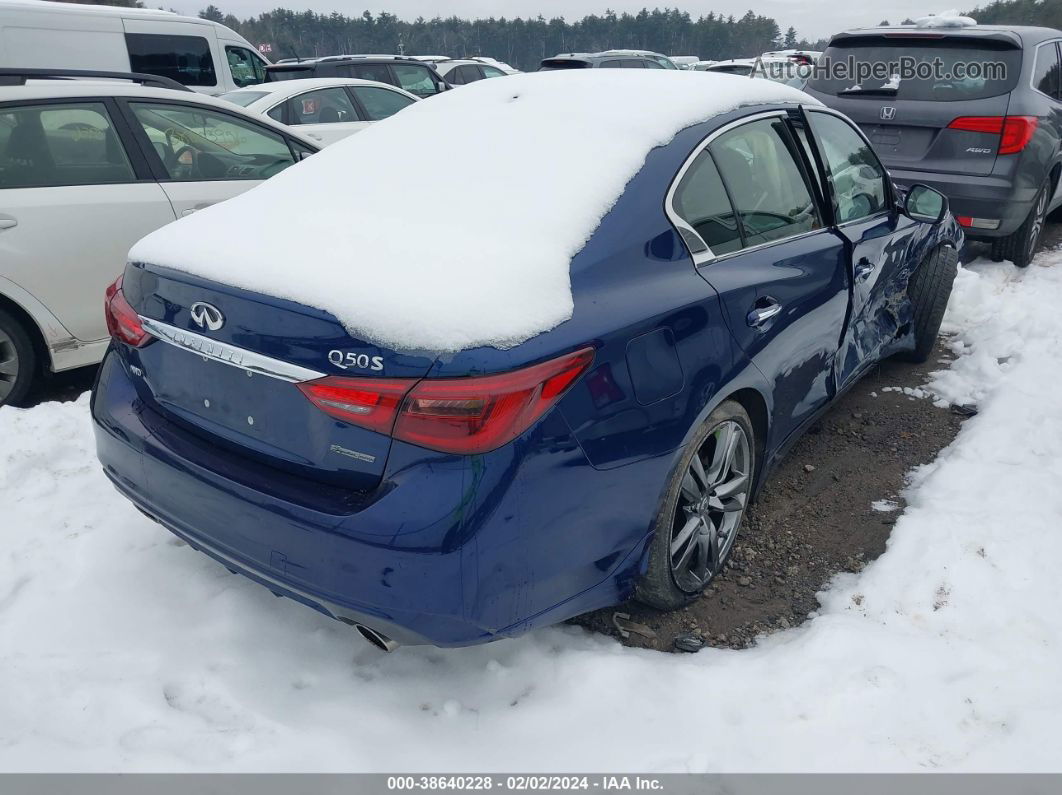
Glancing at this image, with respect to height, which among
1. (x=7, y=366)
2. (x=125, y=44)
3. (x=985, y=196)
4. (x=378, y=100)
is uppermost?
(x=125, y=44)

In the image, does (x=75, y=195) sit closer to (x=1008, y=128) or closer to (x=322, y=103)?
(x=322, y=103)

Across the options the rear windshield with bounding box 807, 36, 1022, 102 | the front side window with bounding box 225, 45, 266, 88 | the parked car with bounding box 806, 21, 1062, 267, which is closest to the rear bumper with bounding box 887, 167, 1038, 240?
the parked car with bounding box 806, 21, 1062, 267

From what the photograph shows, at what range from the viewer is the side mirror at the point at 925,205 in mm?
4016

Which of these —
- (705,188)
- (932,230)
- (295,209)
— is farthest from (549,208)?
(932,230)

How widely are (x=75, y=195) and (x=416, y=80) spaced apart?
984 centimetres

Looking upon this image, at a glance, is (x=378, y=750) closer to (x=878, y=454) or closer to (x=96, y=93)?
(x=878, y=454)

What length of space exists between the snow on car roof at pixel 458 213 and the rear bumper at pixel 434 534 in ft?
1.04

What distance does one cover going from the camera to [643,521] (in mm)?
2316

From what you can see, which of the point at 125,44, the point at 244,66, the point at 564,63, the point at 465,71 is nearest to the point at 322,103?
the point at 125,44

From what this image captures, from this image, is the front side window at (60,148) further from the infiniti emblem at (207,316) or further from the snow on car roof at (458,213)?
the infiniti emblem at (207,316)

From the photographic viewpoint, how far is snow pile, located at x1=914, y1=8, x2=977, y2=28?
20.3ft

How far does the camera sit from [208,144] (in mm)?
4684

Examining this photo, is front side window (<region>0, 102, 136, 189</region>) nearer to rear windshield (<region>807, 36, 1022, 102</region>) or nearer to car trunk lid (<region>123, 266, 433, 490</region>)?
car trunk lid (<region>123, 266, 433, 490</region>)

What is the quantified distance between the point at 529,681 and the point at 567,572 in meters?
0.47
